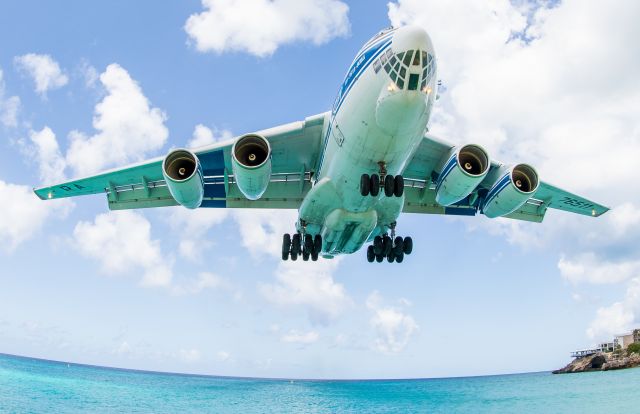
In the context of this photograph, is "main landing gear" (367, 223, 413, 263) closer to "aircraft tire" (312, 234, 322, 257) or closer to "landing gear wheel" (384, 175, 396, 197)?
"aircraft tire" (312, 234, 322, 257)

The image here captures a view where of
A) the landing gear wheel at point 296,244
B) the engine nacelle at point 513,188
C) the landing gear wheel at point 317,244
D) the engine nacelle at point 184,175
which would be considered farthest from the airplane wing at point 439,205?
the engine nacelle at point 184,175

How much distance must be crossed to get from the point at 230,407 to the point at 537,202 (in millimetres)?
53436

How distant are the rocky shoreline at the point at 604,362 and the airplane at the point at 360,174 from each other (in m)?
91.3

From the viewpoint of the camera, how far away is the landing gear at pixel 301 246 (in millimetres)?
15891

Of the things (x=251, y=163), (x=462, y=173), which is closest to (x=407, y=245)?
(x=462, y=173)

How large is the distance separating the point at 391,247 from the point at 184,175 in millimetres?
6710

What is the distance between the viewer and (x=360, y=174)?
11.7 meters

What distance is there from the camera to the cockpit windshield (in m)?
8.85

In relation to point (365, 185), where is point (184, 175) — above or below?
above

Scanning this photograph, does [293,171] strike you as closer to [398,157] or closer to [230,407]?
[398,157]

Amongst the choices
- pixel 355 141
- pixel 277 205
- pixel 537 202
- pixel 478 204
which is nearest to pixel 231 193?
pixel 277 205

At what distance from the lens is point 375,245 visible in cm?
1569

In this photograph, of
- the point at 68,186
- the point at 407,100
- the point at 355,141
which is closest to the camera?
the point at 407,100

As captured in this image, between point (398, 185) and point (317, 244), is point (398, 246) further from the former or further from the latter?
point (398, 185)
